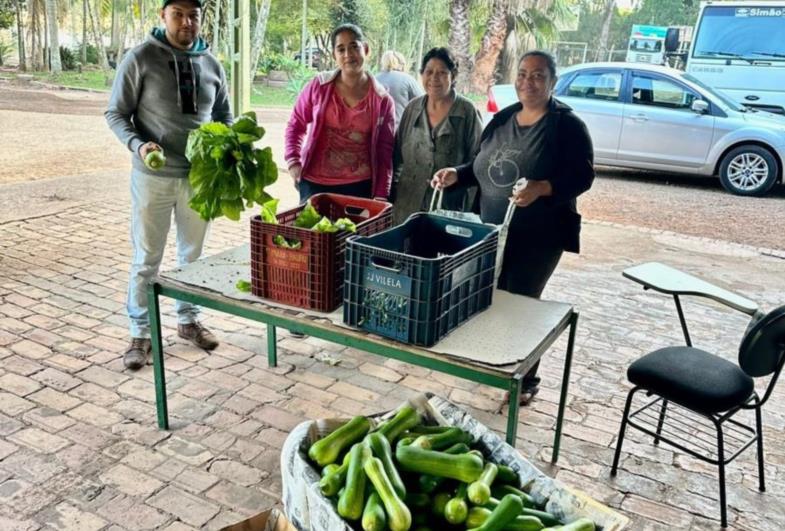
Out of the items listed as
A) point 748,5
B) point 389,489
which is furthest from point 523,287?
point 748,5

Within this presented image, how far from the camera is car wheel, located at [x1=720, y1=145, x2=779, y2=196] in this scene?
9491 mm

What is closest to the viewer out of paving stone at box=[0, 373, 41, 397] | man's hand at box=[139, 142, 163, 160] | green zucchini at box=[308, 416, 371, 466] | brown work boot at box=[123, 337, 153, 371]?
green zucchini at box=[308, 416, 371, 466]

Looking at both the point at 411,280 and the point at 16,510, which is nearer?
the point at 411,280

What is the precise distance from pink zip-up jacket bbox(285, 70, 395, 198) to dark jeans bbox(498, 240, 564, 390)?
1.02m

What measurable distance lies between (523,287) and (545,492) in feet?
4.75

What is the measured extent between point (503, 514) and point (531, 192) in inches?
63.6

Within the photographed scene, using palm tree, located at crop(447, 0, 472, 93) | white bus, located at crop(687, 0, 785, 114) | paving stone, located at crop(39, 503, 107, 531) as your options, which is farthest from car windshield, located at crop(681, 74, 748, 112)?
paving stone, located at crop(39, 503, 107, 531)

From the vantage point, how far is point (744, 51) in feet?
38.3

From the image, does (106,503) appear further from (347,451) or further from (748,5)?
(748,5)

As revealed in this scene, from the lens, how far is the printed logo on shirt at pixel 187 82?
361cm

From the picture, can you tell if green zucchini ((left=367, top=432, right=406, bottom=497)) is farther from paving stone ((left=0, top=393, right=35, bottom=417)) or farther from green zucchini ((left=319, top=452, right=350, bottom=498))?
paving stone ((left=0, top=393, right=35, bottom=417))

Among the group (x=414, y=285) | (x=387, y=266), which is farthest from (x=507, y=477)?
(x=387, y=266)

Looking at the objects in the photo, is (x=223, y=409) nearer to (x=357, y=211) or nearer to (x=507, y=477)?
(x=357, y=211)

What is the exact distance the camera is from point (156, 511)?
8.61ft
